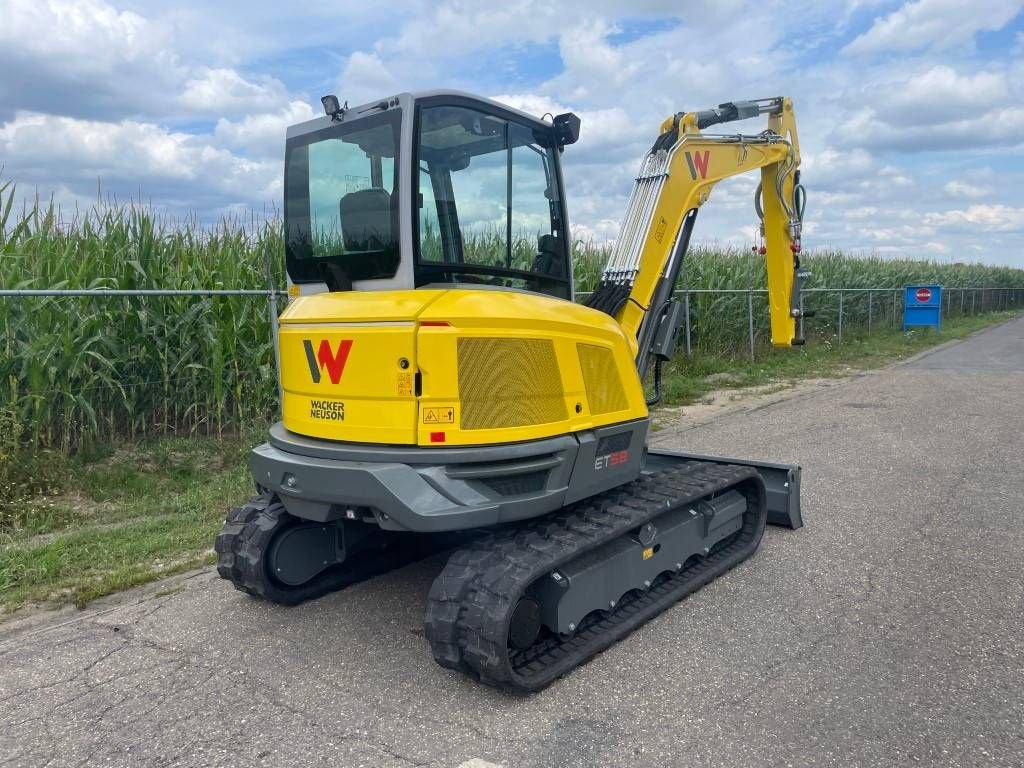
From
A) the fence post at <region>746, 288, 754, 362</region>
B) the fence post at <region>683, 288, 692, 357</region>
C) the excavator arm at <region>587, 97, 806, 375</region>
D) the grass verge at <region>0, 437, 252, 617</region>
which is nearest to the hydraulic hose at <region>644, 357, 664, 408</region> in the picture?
the excavator arm at <region>587, 97, 806, 375</region>

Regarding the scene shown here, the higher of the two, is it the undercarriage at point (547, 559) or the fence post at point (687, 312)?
the fence post at point (687, 312)

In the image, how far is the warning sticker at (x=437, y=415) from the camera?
3641 millimetres

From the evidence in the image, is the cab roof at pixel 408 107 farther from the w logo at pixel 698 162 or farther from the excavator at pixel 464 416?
the w logo at pixel 698 162

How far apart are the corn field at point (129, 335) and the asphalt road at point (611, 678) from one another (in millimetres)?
2708

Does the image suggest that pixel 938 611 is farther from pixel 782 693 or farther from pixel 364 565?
pixel 364 565

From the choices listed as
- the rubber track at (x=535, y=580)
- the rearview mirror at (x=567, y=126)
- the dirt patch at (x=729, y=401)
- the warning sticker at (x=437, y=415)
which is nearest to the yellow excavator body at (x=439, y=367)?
the warning sticker at (x=437, y=415)

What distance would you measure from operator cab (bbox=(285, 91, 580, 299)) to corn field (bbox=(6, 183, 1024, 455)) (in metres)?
1.95

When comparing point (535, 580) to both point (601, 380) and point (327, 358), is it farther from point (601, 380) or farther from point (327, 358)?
point (327, 358)

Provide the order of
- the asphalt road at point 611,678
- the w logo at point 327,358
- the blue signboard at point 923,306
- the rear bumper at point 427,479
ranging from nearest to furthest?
the asphalt road at point 611,678 → the rear bumper at point 427,479 → the w logo at point 327,358 → the blue signboard at point 923,306

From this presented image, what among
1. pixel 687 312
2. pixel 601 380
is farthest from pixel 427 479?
pixel 687 312

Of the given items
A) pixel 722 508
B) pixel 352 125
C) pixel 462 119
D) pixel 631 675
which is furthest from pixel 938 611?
pixel 352 125

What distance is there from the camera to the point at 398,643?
4.04 metres

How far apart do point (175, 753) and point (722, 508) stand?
3262 mm

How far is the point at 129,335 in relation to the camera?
7324 mm
